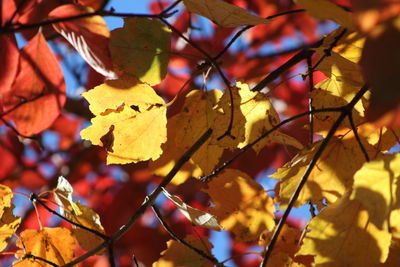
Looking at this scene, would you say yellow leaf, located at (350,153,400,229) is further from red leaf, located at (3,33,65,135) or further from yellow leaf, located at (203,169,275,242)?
red leaf, located at (3,33,65,135)

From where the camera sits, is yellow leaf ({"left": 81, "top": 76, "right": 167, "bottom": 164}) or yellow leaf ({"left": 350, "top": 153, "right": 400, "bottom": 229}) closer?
yellow leaf ({"left": 350, "top": 153, "right": 400, "bottom": 229})

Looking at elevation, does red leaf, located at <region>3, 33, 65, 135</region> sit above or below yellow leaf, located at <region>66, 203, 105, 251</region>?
above

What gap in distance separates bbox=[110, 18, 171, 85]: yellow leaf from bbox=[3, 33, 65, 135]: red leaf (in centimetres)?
25

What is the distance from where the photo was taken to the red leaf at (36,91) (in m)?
1.00

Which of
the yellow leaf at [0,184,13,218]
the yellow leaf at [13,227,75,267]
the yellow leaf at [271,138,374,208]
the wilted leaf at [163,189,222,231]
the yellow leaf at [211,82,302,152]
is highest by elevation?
the yellow leaf at [211,82,302,152]

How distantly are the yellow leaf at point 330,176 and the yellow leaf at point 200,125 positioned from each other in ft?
0.40

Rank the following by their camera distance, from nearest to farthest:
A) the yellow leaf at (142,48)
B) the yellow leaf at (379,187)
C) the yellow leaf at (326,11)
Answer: the yellow leaf at (326,11)
the yellow leaf at (379,187)
the yellow leaf at (142,48)

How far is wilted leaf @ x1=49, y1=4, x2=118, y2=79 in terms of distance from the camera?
0.82 meters

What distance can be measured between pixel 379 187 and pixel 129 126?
367mm

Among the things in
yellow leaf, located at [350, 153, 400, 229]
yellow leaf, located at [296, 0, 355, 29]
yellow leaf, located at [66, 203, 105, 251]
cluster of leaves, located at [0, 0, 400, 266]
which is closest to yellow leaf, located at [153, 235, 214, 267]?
cluster of leaves, located at [0, 0, 400, 266]

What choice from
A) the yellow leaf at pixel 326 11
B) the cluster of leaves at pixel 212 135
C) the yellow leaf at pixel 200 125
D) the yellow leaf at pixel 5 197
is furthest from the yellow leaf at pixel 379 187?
the yellow leaf at pixel 5 197

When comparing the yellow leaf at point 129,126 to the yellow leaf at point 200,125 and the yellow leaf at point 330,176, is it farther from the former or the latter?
the yellow leaf at point 330,176

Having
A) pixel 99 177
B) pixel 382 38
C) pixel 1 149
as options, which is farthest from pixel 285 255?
pixel 99 177

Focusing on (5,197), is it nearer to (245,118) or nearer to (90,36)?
(90,36)
